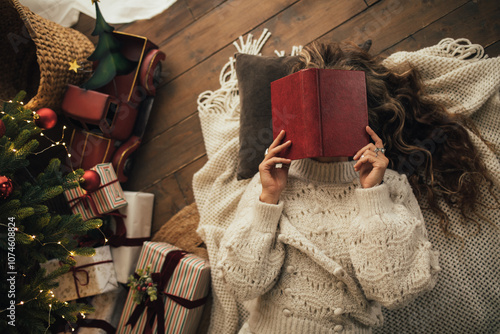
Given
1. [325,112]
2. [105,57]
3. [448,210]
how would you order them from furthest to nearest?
[105,57] < [448,210] < [325,112]

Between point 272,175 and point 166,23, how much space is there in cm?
108

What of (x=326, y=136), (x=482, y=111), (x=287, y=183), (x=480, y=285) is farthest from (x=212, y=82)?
(x=480, y=285)

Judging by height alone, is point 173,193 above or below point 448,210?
above

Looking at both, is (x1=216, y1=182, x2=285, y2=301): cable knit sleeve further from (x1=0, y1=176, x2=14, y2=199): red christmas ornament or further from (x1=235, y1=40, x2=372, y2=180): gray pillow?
(x1=0, y1=176, x2=14, y2=199): red christmas ornament

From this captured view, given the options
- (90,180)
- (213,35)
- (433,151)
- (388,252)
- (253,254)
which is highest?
(213,35)

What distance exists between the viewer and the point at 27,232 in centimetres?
111

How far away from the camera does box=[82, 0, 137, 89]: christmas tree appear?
1.47 meters

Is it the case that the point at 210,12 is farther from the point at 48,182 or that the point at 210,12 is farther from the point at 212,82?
the point at 48,182

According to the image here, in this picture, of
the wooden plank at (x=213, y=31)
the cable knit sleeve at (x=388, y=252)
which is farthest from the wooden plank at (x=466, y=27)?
the cable knit sleeve at (x=388, y=252)

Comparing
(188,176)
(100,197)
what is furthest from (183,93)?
(100,197)

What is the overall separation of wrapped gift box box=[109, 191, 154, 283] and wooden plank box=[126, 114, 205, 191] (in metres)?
0.15

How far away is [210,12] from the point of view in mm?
1675

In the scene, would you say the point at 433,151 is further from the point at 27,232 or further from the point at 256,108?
the point at 27,232

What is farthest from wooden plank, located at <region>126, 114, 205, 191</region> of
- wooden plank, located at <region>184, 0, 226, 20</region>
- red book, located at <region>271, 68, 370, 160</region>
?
red book, located at <region>271, 68, 370, 160</region>
